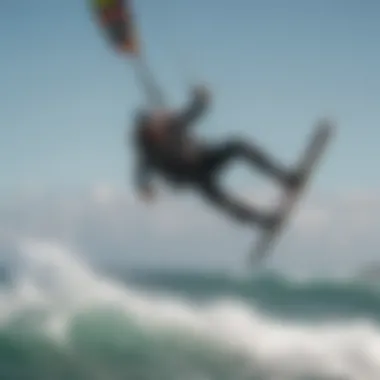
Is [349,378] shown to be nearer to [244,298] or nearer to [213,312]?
[213,312]

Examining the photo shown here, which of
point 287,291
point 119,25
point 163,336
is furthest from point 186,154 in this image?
point 287,291

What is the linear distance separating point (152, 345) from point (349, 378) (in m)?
2.82

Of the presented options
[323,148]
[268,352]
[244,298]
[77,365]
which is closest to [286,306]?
[244,298]

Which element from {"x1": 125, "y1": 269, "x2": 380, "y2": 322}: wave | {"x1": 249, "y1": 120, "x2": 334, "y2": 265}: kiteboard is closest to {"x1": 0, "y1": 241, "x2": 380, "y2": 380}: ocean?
{"x1": 125, "y1": 269, "x2": 380, "y2": 322}: wave

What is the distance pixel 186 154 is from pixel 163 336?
25.9 feet

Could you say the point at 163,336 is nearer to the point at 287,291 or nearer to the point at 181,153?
the point at 287,291

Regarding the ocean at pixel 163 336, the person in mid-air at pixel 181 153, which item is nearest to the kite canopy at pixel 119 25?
the person in mid-air at pixel 181 153

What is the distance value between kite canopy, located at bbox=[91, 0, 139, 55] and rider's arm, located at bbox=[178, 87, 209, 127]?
48 cm

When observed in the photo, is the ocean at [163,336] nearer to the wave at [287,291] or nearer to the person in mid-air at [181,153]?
the wave at [287,291]

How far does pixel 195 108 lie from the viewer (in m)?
4.95

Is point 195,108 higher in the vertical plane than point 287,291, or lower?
lower

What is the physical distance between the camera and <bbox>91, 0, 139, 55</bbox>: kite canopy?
16.9 feet

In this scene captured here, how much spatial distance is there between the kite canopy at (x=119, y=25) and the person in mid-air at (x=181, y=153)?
1.47ft

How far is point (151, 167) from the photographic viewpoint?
508cm
